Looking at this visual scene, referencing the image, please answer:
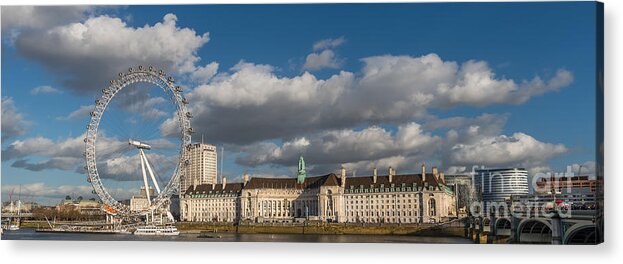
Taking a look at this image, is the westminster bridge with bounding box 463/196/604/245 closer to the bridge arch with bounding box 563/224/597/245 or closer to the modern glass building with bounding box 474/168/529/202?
the bridge arch with bounding box 563/224/597/245

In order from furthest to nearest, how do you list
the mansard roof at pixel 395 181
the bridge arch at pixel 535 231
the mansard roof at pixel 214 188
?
the mansard roof at pixel 214 188
the mansard roof at pixel 395 181
the bridge arch at pixel 535 231

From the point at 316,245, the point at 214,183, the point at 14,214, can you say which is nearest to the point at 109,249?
the point at 316,245

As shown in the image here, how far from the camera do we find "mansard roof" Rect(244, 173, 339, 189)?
100 ft

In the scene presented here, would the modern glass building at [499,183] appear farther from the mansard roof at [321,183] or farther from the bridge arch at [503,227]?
the mansard roof at [321,183]

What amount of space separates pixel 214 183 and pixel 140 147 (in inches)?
300

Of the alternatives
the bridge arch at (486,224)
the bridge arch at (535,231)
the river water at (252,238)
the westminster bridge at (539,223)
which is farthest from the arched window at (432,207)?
the bridge arch at (535,231)

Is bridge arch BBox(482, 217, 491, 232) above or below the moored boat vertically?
above

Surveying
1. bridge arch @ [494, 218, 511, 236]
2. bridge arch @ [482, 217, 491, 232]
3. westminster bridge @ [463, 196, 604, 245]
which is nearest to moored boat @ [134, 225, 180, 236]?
westminster bridge @ [463, 196, 604, 245]

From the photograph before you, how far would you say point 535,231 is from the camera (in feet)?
60.5

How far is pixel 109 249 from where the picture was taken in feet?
57.0

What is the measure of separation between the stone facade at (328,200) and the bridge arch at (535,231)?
676 cm

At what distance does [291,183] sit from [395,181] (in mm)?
4746

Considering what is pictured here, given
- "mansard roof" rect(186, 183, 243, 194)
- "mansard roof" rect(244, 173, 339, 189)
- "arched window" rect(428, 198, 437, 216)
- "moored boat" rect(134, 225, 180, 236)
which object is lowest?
"moored boat" rect(134, 225, 180, 236)

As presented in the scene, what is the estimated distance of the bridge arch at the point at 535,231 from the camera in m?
17.7
